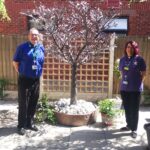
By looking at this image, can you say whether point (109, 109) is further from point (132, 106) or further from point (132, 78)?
point (132, 78)

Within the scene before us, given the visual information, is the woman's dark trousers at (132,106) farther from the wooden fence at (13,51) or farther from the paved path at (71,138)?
the wooden fence at (13,51)

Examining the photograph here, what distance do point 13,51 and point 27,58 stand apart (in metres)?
3.25

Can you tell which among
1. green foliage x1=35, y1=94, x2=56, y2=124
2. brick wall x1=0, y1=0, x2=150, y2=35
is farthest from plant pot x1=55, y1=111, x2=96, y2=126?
brick wall x1=0, y1=0, x2=150, y2=35

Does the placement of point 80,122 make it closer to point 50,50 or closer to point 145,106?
point 50,50

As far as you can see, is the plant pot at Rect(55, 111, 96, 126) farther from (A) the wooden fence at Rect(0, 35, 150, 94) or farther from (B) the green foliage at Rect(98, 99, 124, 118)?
(A) the wooden fence at Rect(0, 35, 150, 94)

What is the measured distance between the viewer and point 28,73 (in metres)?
7.50

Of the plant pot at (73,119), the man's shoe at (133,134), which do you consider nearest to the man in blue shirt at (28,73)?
the plant pot at (73,119)

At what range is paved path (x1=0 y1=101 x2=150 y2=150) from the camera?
7.07 m

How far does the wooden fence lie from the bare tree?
208cm

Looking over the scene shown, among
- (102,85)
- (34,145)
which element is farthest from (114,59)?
(34,145)

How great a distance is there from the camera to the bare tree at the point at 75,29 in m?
8.08

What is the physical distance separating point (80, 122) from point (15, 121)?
1342 millimetres

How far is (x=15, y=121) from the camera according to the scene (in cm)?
852

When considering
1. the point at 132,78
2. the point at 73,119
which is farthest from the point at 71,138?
the point at 132,78
